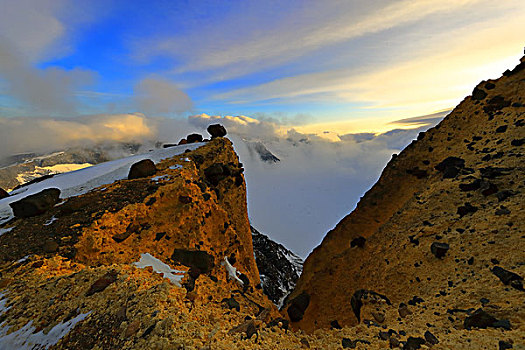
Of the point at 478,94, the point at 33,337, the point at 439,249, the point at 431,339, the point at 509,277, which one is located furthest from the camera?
the point at 478,94

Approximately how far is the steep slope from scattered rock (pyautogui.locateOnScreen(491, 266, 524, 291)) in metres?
0.05

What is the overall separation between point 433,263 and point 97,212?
25.2 metres

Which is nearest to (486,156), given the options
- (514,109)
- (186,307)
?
(514,109)

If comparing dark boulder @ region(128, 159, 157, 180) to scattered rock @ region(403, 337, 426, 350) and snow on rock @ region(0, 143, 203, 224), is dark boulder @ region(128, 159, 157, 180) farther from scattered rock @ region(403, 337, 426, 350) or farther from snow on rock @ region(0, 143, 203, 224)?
scattered rock @ region(403, 337, 426, 350)

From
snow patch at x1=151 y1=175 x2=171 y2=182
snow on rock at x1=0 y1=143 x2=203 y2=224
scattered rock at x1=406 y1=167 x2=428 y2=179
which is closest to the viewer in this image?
snow on rock at x1=0 y1=143 x2=203 y2=224

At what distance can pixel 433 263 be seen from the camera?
52.5 feet

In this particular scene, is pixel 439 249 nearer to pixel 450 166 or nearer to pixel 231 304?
pixel 450 166

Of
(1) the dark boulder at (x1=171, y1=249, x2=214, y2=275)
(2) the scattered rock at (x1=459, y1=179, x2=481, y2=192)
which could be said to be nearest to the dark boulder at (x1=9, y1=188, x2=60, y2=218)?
(1) the dark boulder at (x1=171, y1=249, x2=214, y2=275)

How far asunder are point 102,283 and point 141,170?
46.8 feet

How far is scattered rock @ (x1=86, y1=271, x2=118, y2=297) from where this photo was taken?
9.21 m

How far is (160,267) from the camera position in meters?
13.2

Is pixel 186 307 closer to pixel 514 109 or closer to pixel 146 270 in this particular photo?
pixel 146 270

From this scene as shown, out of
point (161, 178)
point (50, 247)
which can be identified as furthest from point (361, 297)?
point (50, 247)

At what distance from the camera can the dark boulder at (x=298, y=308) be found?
82.1ft
